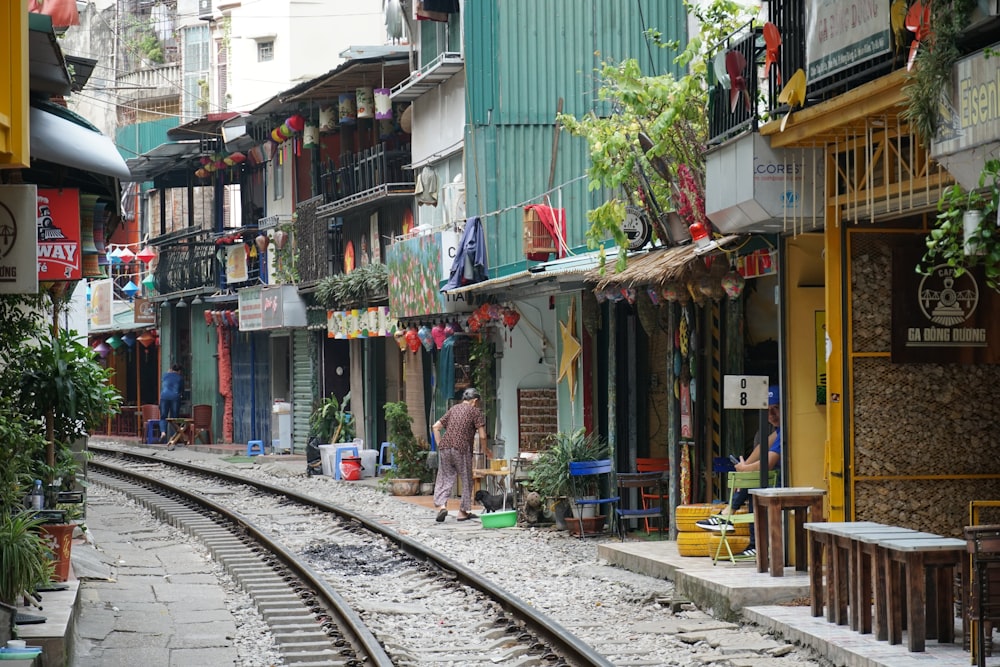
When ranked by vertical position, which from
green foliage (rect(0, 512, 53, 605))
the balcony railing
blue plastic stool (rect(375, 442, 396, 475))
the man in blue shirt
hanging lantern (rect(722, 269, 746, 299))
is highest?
the balcony railing

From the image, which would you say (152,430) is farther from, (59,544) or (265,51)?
(59,544)

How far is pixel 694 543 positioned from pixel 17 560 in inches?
258

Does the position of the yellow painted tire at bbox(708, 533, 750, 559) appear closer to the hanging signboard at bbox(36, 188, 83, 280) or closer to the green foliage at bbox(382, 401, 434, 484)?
the hanging signboard at bbox(36, 188, 83, 280)

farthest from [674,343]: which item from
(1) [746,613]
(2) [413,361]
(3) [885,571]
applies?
(2) [413,361]

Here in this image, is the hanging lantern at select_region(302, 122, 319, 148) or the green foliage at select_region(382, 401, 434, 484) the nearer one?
the green foliage at select_region(382, 401, 434, 484)

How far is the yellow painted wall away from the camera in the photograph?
13.5 meters

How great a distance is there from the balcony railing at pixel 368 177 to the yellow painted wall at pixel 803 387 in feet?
54.3

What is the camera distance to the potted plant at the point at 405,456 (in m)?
25.1

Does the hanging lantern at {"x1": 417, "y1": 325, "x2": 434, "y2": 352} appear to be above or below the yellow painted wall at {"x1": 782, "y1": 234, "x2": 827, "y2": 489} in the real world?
above

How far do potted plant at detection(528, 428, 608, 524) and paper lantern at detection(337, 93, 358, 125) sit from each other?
47.5ft

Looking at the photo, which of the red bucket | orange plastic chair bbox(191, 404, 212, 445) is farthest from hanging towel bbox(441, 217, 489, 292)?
orange plastic chair bbox(191, 404, 212, 445)

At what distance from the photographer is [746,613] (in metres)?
11.6

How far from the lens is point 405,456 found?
25547 millimetres

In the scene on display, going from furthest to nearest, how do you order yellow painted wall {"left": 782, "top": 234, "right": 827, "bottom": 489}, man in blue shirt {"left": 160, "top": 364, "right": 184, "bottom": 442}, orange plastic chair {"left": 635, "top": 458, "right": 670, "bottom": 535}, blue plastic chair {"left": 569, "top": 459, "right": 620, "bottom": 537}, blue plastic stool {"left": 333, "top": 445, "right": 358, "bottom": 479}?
1. man in blue shirt {"left": 160, "top": 364, "right": 184, "bottom": 442}
2. blue plastic stool {"left": 333, "top": 445, "right": 358, "bottom": 479}
3. orange plastic chair {"left": 635, "top": 458, "right": 670, "bottom": 535}
4. blue plastic chair {"left": 569, "top": 459, "right": 620, "bottom": 537}
5. yellow painted wall {"left": 782, "top": 234, "right": 827, "bottom": 489}
